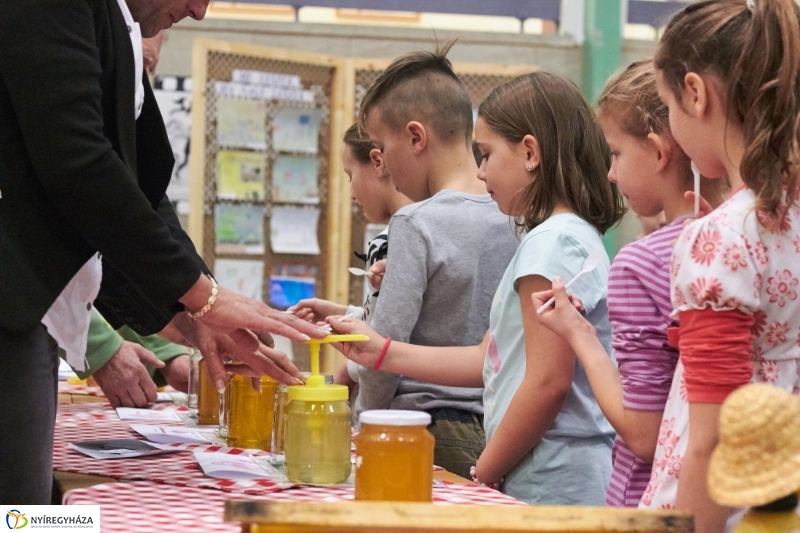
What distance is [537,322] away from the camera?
1.73 metres

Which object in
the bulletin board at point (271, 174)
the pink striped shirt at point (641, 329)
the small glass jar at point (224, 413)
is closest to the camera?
the pink striped shirt at point (641, 329)

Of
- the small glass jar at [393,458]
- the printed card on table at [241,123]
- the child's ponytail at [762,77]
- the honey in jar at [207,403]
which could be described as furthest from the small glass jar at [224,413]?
the printed card on table at [241,123]

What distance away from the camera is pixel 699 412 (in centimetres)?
112

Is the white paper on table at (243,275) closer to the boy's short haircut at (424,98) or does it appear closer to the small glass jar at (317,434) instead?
the boy's short haircut at (424,98)

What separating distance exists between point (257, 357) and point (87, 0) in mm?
612

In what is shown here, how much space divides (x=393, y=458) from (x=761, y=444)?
463 mm

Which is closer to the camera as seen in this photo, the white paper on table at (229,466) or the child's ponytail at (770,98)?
the child's ponytail at (770,98)

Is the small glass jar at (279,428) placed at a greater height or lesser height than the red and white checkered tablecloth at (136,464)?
greater

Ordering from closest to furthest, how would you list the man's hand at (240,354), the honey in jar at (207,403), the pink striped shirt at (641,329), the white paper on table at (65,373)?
the pink striped shirt at (641,329) → the man's hand at (240,354) → the honey in jar at (207,403) → the white paper on table at (65,373)

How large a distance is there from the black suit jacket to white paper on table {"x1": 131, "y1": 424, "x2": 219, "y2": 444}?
19.3 inches

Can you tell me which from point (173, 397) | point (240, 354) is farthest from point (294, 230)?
point (240, 354)

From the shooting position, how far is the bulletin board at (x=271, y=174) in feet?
17.0

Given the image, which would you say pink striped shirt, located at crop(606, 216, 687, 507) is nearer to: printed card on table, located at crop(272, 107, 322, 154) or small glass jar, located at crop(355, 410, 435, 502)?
small glass jar, located at crop(355, 410, 435, 502)

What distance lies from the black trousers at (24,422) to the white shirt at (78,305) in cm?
4
